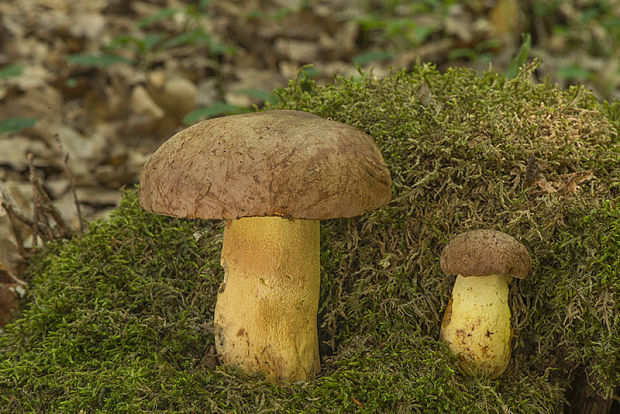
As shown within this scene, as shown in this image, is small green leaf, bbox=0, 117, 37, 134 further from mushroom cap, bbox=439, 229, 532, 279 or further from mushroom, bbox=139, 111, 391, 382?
mushroom cap, bbox=439, 229, 532, 279

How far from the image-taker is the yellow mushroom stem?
6.62 feet

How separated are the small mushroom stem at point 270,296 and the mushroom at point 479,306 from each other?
Result: 583 mm

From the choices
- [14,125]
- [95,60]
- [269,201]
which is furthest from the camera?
[95,60]

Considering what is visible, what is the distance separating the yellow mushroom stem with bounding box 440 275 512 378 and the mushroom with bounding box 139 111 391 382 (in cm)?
56

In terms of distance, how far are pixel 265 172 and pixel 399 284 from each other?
950mm

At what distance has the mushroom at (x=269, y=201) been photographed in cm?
167

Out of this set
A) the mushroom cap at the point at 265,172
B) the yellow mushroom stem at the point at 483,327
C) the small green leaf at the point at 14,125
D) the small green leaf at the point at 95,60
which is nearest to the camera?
the mushroom cap at the point at 265,172

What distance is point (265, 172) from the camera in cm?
166

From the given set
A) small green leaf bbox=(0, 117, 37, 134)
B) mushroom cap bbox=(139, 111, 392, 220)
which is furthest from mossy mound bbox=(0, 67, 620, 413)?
small green leaf bbox=(0, 117, 37, 134)

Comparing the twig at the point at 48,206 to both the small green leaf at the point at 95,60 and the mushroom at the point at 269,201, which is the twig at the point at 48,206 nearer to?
the mushroom at the point at 269,201

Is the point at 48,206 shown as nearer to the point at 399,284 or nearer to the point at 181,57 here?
the point at 399,284

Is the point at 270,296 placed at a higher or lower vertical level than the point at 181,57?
higher

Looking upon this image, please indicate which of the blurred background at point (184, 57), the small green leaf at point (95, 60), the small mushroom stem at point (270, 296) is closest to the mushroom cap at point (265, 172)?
the small mushroom stem at point (270, 296)

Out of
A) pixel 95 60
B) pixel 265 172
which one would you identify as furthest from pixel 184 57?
pixel 265 172
